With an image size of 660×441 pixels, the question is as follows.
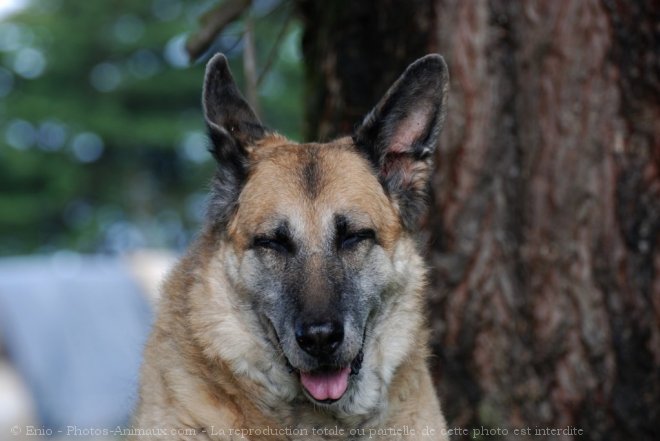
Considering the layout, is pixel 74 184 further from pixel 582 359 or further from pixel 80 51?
pixel 582 359

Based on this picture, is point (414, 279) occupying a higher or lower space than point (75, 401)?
higher

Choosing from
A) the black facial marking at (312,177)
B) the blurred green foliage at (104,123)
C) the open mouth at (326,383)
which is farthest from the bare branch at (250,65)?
the blurred green foliage at (104,123)

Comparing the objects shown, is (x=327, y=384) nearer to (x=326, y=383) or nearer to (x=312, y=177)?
(x=326, y=383)

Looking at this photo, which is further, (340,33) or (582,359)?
(340,33)

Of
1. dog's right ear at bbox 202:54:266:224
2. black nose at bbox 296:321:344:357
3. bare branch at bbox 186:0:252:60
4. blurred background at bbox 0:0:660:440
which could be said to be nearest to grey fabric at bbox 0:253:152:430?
bare branch at bbox 186:0:252:60

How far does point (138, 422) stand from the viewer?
16.6 feet


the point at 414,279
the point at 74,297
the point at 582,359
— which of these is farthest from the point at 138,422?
the point at 74,297

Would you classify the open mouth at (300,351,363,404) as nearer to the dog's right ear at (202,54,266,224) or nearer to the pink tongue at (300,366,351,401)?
the pink tongue at (300,366,351,401)

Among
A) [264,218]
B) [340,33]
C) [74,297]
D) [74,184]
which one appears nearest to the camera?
[264,218]

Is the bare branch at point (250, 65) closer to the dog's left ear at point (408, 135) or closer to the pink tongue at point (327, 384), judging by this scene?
the dog's left ear at point (408, 135)

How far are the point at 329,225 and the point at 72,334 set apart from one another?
1295 centimetres

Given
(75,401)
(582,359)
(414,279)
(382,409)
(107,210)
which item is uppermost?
(414,279)

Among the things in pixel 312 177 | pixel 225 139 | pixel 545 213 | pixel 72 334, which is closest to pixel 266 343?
pixel 312 177

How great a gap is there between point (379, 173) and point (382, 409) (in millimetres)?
1260
